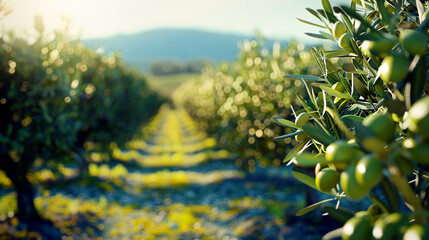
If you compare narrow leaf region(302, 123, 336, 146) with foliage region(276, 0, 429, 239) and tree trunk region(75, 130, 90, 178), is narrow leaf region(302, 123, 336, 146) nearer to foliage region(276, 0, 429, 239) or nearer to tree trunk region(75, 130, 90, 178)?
foliage region(276, 0, 429, 239)

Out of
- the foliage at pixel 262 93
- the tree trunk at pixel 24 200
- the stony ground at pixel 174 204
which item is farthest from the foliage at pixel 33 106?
the foliage at pixel 262 93

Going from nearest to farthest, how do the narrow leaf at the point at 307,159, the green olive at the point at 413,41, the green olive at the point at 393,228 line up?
the green olive at the point at 393,228
the green olive at the point at 413,41
the narrow leaf at the point at 307,159

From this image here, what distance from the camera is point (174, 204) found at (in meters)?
11.5

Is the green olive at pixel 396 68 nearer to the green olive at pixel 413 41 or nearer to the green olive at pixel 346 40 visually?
the green olive at pixel 413 41

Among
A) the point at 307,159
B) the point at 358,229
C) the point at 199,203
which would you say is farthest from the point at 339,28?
the point at 199,203

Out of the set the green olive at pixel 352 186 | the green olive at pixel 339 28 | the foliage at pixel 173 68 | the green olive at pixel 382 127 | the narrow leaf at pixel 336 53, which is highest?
the green olive at pixel 339 28

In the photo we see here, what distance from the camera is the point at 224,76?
18.3 meters

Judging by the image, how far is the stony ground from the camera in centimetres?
819

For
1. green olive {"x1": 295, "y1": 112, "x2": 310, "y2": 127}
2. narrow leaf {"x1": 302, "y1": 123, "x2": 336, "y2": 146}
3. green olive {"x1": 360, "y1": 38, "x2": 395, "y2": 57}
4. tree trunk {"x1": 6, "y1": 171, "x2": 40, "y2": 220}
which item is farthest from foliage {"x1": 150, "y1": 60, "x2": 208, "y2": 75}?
green olive {"x1": 360, "y1": 38, "x2": 395, "y2": 57}

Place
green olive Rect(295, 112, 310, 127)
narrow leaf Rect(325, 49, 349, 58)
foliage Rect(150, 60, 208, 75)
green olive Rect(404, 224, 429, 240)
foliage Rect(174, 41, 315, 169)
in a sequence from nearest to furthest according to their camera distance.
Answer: green olive Rect(404, 224, 429, 240), green olive Rect(295, 112, 310, 127), narrow leaf Rect(325, 49, 349, 58), foliage Rect(174, 41, 315, 169), foliage Rect(150, 60, 208, 75)

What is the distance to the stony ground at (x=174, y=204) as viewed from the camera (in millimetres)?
8188

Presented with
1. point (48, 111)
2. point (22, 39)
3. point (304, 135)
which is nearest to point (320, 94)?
point (304, 135)

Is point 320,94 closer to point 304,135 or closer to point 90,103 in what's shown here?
point 304,135

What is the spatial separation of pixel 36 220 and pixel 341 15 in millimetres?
8657
